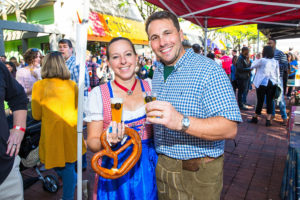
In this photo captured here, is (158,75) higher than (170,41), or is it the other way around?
(170,41)

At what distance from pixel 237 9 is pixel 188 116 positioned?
15.8ft

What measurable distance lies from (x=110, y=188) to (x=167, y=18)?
1363 millimetres

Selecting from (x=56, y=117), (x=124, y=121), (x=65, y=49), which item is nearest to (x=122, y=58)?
(x=124, y=121)

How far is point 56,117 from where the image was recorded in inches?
108

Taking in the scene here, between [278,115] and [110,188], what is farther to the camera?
[278,115]

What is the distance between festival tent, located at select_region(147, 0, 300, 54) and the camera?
449 cm

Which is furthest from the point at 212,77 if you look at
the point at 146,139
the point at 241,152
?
the point at 241,152

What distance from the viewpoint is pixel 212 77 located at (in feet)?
4.59

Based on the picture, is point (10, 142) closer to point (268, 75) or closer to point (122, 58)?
point (122, 58)

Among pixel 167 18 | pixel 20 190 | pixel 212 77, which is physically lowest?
pixel 20 190

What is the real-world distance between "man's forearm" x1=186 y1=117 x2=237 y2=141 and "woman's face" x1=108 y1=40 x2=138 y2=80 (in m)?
0.79

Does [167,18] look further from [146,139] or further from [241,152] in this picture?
[241,152]

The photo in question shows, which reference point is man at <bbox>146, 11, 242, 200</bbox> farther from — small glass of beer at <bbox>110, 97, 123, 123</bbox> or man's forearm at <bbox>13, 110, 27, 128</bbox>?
man's forearm at <bbox>13, 110, 27, 128</bbox>

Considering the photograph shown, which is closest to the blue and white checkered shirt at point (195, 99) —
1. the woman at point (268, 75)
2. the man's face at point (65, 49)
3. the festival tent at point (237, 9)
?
the man's face at point (65, 49)
